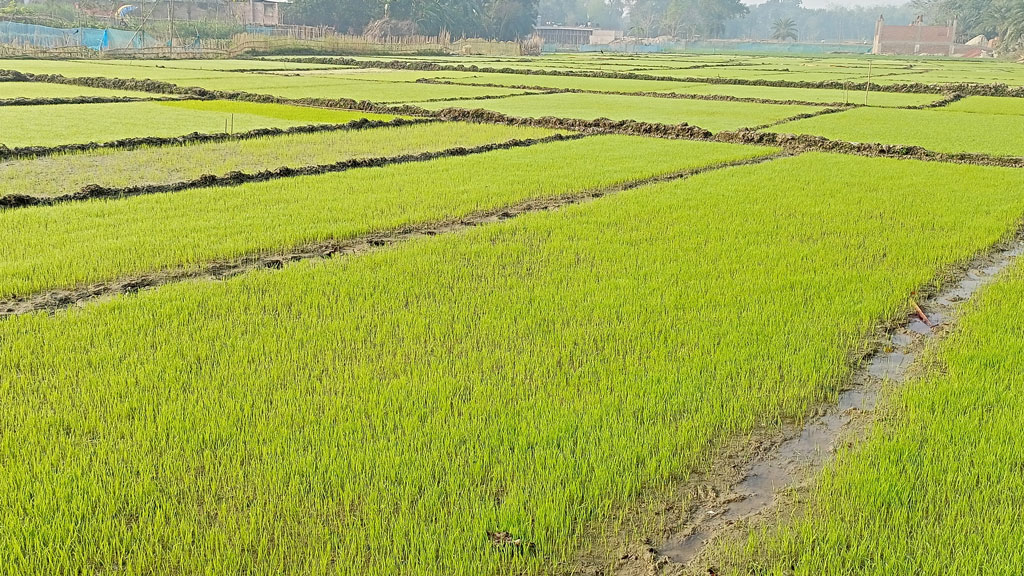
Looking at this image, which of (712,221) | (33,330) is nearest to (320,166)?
(712,221)

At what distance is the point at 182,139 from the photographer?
12.9 meters

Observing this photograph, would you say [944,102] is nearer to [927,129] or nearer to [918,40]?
[927,129]

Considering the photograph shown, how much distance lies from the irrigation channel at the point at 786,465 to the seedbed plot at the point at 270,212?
4394 millimetres

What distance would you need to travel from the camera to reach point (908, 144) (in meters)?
14.4

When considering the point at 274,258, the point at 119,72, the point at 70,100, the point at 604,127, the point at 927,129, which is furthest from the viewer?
the point at 119,72

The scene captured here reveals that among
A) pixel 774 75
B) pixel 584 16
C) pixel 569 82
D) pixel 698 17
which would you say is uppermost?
pixel 584 16

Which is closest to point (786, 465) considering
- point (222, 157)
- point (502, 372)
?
point (502, 372)

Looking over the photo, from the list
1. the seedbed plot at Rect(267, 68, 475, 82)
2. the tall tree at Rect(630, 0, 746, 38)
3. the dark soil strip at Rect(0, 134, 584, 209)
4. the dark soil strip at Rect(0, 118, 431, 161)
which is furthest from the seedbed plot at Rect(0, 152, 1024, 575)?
the tall tree at Rect(630, 0, 746, 38)

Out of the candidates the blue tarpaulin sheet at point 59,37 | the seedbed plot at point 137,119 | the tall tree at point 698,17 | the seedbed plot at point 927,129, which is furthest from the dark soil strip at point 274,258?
the tall tree at point 698,17

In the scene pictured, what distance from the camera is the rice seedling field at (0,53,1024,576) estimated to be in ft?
9.16

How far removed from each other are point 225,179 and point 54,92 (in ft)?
46.8

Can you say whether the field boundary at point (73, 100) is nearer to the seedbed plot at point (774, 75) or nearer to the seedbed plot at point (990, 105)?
the seedbed plot at point (990, 105)

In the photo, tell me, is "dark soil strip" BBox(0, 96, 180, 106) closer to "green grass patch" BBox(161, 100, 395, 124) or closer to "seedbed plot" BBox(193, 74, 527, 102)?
"green grass patch" BBox(161, 100, 395, 124)

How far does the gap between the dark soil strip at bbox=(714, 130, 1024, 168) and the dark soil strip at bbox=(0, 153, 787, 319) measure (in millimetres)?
5992
